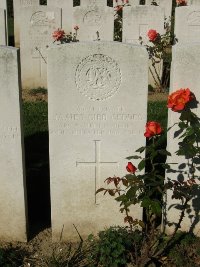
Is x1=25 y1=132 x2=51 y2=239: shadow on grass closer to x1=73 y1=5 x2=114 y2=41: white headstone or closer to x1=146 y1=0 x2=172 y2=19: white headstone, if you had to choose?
x1=73 y1=5 x2=114 y2=41: white headstone

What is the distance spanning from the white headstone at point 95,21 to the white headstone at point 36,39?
41 cm

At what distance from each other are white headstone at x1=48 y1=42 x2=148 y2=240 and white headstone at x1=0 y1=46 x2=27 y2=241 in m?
0.28

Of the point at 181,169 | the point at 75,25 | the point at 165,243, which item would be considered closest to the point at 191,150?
the point at 181,169

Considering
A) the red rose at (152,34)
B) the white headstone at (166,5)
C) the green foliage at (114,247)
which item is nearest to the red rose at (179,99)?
the green foliage at (114,247)

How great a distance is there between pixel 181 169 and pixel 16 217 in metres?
1.58

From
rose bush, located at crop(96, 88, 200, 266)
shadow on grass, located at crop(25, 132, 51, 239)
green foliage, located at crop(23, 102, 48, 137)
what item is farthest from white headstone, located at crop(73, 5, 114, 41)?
rose bush, located at crop(96, 88, 200, 266)

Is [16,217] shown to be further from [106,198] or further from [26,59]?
[26,59]

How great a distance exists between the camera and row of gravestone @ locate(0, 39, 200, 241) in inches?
162

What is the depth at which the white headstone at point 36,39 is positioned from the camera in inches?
359

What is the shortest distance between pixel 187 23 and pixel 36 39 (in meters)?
2.85

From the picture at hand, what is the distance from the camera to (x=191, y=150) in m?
3.95

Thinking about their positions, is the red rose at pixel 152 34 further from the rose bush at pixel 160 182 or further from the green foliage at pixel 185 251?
the green foliage at pixel 185 251

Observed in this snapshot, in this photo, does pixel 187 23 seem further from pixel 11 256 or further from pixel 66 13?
pixel 11 256

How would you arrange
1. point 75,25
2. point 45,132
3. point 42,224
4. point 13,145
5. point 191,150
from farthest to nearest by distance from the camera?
point 75,25
point 45,132
point 42,224
point 13,145
point 191,150
